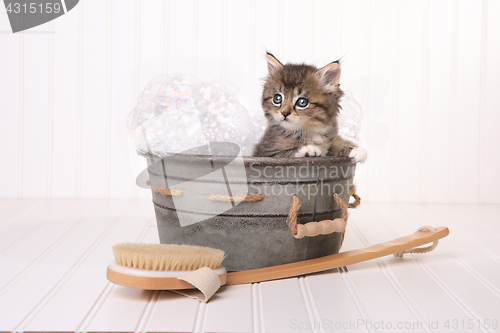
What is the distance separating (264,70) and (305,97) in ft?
3.82

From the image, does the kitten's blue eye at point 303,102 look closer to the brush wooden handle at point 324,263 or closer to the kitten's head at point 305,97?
the kitten's head at point 305,97

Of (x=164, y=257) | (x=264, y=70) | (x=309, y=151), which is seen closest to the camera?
(x=164, y=257)

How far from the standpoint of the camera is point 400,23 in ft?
8.21

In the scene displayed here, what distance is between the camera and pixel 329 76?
4.42 ft

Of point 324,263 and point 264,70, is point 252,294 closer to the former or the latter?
point 324,263

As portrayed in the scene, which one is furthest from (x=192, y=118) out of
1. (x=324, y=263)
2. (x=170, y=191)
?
(x=324, y=263)

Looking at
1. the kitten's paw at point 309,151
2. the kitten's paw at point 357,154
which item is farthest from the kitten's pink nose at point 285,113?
the kitten's paw at point 357,154

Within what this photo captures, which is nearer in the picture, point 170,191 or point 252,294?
point 252,294

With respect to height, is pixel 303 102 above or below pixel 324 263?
above

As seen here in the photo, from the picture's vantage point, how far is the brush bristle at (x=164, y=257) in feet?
3.45

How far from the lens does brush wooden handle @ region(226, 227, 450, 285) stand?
1.17m

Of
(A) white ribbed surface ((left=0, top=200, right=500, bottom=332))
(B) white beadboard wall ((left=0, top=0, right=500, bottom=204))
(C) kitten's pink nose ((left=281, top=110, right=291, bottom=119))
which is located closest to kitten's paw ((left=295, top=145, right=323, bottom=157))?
(C) kitten's pink nose ((left=281, top=110, right=291, bottom=119))

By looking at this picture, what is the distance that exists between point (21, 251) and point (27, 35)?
1555 mm

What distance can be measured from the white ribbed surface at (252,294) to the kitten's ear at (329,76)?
545 mm
